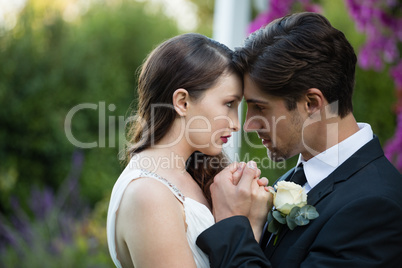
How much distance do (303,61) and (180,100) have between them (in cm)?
65

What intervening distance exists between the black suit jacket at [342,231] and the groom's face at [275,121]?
1.09 ft

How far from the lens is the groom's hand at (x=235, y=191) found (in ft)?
7.60

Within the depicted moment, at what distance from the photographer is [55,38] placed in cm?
Result: 776

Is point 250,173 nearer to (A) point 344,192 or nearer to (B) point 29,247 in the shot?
(A) point 344,192

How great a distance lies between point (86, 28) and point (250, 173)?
6935 mm

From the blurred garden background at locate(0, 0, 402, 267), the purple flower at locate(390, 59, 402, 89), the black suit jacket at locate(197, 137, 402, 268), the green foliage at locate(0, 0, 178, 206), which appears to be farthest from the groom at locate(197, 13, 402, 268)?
the green foliage at locate(0, 0, 178, 206)

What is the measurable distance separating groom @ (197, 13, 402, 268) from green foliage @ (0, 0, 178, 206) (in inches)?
203

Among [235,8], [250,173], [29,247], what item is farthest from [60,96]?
[250,173]

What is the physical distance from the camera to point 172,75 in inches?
97.0

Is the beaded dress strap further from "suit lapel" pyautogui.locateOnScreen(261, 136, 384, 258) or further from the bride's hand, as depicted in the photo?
"suit lapel" pyautogui.locateOnScreen(261, 136, 384, 258)

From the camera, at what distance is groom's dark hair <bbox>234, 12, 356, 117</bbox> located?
7.89 feet

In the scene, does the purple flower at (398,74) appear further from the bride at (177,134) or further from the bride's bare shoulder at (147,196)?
the bride's bare shoulder at (147,196)

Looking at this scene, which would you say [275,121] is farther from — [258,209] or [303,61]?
[258,209]

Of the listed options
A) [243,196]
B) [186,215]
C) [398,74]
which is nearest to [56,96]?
[398,74]
